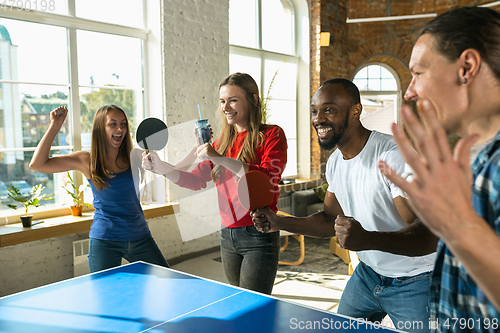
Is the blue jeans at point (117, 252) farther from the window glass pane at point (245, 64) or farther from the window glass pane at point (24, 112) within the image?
the window glass pane at point (245, 64)

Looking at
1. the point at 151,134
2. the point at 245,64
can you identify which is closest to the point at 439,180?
the point at 151,134

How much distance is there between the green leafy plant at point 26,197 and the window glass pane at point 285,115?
11.9 feet

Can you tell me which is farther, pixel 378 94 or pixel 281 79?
pixel 378 94

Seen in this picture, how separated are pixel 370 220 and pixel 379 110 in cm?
669

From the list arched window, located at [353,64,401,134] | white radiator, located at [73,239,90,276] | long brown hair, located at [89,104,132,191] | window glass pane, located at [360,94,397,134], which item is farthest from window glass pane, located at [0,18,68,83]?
window glass pane, located at [360,94,397,134]

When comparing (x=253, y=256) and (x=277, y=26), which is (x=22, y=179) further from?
(x=277, y=26)

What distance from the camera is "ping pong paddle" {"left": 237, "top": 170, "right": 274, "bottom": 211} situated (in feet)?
5.60

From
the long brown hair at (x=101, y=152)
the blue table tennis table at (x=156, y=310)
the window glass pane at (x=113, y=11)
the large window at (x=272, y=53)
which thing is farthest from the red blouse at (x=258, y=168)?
the large window at (x=272, y=53)

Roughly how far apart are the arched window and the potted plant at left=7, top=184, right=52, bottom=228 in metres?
5.91

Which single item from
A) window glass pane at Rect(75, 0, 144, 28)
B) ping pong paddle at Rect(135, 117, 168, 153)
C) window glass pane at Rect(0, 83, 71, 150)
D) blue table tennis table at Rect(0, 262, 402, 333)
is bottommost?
blue table tennis table at Rect(0, 262, 402, 333)

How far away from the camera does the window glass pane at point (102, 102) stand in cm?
396

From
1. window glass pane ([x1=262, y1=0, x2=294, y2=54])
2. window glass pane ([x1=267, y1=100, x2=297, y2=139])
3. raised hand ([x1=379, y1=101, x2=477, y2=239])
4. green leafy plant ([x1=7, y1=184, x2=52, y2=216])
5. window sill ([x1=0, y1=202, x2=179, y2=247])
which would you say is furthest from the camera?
window glass pane ([x1=267, y1=100, x2=297, y2=139])

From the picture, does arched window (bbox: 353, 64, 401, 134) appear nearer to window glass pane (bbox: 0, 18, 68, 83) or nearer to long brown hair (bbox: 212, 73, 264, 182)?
window glass pane (bbox: 0, 18, 68, 83)

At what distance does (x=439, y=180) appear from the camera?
1.85ft
